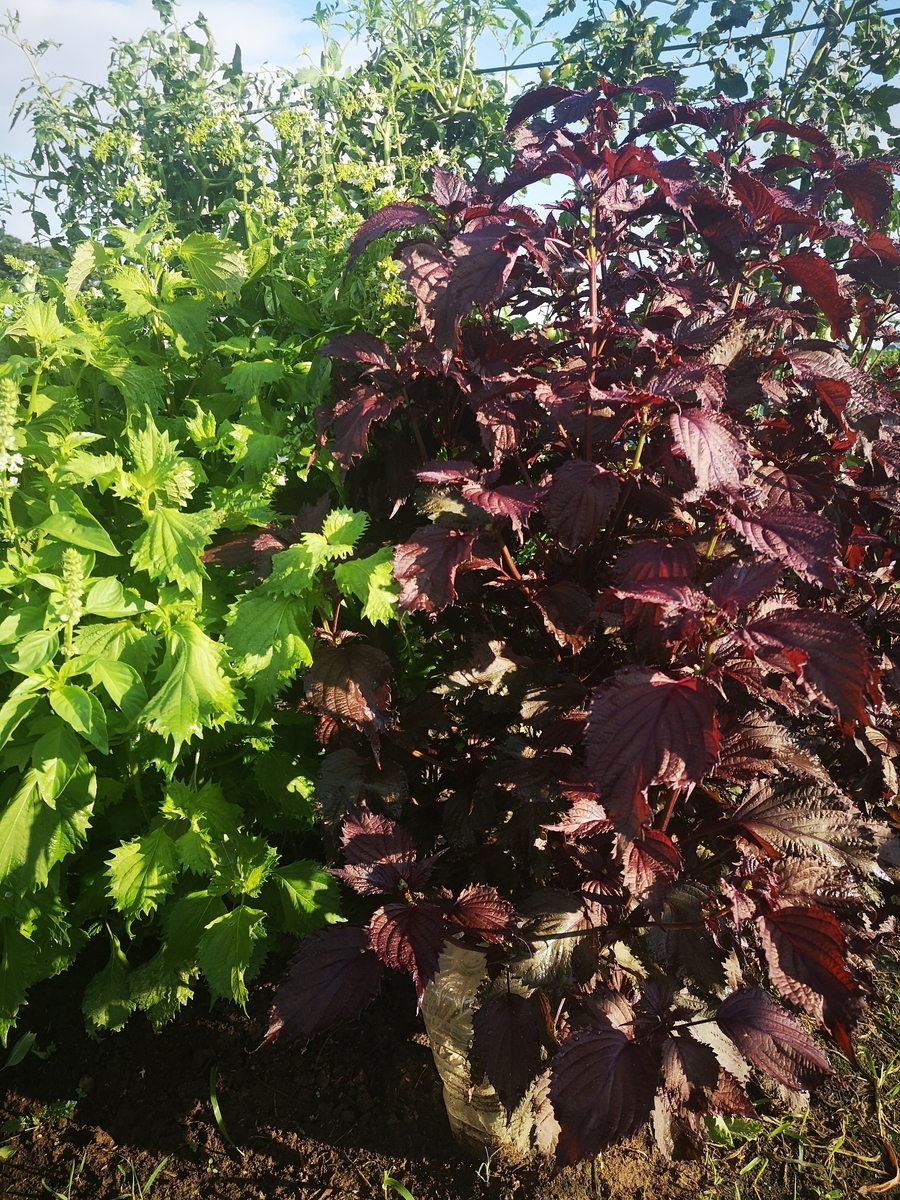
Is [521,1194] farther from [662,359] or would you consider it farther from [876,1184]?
[662,359]

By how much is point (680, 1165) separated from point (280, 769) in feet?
3.61

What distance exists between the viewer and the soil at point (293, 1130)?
167 centimetres

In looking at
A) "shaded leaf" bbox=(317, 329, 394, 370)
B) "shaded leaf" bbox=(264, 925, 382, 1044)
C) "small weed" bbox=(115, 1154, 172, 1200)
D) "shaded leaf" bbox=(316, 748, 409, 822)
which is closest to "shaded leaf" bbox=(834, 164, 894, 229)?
"shaded leaf" bbox=(317, 329, 394, 370)

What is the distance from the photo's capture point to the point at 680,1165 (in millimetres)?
1705

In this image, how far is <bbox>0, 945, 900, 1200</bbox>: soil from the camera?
1.67m

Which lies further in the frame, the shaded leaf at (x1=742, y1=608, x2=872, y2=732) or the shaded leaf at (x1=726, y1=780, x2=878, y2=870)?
the shaded leaf at (x1=726, y1=780, x2=878, y2=870)

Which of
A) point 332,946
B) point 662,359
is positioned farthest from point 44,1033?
point 662,359

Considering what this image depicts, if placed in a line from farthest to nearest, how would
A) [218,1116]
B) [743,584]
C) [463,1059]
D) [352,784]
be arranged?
[218,1116], [463,1059], [352,784], [743,584]

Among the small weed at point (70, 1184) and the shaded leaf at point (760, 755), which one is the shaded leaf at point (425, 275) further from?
the small weed at point (70, 1184)

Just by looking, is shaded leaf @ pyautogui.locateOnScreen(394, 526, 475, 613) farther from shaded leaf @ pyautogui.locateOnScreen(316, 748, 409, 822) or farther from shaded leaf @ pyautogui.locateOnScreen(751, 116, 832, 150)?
shaded leaf @ pyautogui.locateOnScreen(751, 116, 832, 150)

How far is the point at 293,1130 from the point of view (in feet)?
5.94

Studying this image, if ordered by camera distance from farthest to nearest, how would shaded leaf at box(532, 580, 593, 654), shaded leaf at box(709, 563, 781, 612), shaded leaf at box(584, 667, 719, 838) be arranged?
shaded leaf at box(532, 580, 593, 654)
shaded leaf at box(709, 563, 781, 612)
shaded leaf at box(584, 667, 719, 838)

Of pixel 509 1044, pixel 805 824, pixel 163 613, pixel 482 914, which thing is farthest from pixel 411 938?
pixel 163 613

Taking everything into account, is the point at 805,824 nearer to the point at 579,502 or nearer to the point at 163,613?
the point at 579,502
